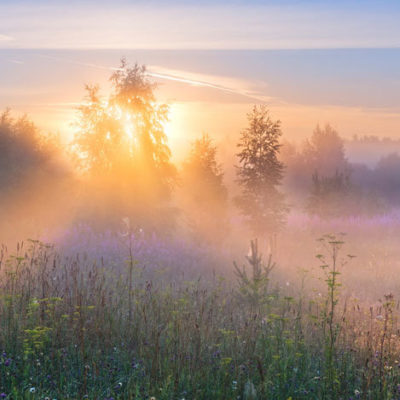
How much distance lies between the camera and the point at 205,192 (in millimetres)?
23234

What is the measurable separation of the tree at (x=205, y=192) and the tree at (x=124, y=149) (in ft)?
13.9

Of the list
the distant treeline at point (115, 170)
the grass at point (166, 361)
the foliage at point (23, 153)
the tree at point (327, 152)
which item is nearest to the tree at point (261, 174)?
the distant treeline at point (115, 170)

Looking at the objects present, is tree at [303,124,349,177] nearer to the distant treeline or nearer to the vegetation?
the vegetation

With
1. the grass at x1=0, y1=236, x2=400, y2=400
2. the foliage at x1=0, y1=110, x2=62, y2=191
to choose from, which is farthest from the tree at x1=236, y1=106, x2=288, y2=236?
the grass at x1=0, y1=236, x2=400, y2=400

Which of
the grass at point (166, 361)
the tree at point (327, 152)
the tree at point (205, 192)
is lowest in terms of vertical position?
the grass at point (166, 361)

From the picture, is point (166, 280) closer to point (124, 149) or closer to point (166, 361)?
point (124, 149)

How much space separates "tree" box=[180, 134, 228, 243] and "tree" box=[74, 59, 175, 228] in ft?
13.9

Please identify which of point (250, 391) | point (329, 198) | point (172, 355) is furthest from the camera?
point (329, 198)

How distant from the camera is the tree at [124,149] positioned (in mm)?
18250

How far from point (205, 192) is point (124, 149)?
594 cm

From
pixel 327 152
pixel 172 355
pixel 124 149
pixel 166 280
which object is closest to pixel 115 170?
pixel 124 149

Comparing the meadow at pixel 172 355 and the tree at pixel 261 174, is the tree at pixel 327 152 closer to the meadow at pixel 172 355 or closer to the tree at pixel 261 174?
the tree at pixel 261 174

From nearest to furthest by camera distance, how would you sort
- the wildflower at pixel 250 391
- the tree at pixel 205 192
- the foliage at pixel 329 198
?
the wildflower at pixel 250 391, the tree at pixel 205 192, the foliage at pixel 329 198

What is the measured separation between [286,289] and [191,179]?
29.3 ft
